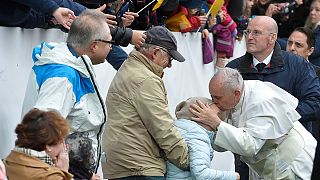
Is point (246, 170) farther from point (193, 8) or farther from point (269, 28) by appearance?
point (193, 8)

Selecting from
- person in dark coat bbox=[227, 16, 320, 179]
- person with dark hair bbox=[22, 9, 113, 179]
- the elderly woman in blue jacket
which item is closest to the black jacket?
person in dark coat bbox=[227, 16, 320, 179]

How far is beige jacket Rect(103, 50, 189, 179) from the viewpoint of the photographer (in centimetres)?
712

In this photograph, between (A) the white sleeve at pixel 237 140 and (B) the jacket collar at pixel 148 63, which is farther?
(B) the jacket collar at pixel 148 63

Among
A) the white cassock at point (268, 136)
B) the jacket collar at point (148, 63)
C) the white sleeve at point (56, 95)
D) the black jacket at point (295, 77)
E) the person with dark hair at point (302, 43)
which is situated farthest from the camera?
the person with dark hair at point (302, 43)

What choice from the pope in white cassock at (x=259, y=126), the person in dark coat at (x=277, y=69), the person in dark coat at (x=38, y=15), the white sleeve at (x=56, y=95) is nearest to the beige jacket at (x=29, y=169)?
the white sleeve at (x=56, y=95)

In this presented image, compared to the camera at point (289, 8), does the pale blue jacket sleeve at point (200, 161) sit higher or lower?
higher

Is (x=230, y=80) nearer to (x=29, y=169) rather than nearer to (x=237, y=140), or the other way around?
(x=237, y=140)

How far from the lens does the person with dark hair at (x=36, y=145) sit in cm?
546

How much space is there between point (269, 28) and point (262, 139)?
2050 millimetres

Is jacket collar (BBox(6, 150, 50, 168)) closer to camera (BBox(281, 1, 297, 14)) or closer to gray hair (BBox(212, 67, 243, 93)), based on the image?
gray hair (BBox(212, 67, 243, 93))

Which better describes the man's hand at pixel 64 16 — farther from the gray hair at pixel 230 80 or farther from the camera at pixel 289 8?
the camera at pixel 289 8

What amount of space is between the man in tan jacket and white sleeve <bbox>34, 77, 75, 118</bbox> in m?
1.05

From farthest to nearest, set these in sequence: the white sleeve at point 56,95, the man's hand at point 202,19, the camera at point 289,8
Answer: the camera at point 289,8 < the man's hand at point 202,19 < the white sleeve at point 56,95

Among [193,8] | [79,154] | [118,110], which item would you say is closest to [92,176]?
[79,154]
